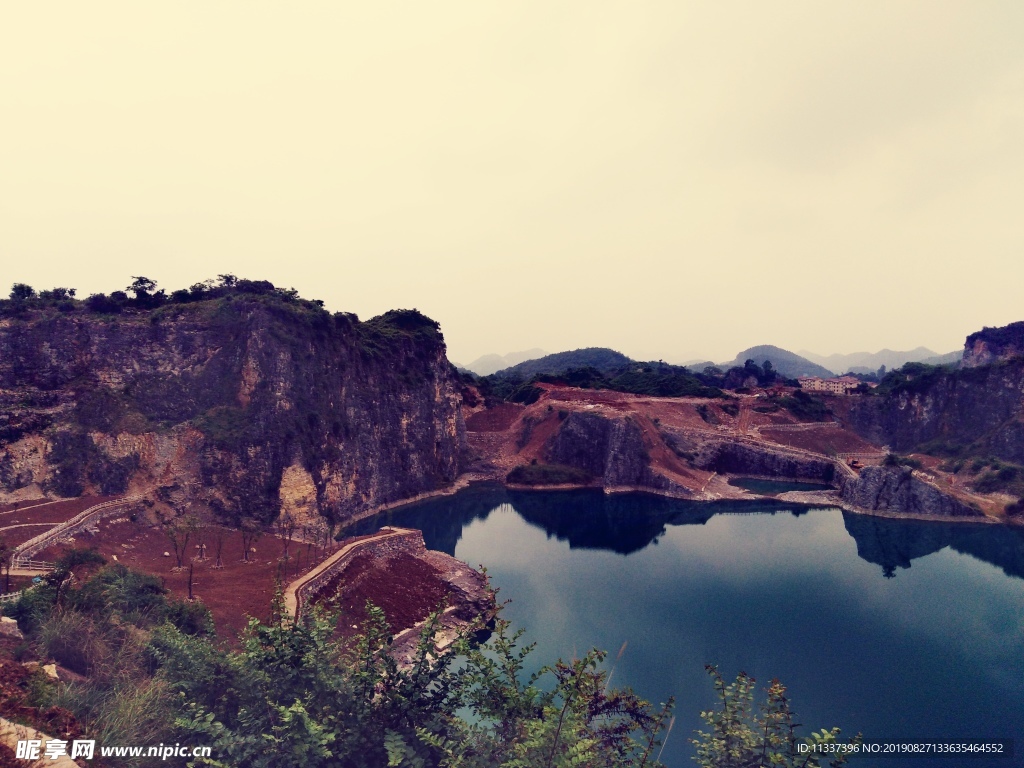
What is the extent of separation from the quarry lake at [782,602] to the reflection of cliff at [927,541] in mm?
223

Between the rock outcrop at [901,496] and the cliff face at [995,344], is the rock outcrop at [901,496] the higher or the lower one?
the lower one

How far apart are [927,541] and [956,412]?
3824 centimetres

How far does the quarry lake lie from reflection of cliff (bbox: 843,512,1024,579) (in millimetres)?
223

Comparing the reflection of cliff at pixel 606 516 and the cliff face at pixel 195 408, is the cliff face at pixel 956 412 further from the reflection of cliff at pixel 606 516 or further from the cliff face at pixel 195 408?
the cliff face at pixel 195 408

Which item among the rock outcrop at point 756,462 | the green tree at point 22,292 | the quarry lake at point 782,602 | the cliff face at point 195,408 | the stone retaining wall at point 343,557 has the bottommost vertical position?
the quarry lake at point 782,602

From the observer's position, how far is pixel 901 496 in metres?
56.6

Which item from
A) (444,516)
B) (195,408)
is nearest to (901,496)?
(444,516)

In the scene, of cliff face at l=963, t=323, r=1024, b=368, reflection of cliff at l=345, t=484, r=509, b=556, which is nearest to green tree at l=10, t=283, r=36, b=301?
reflection of cliff at l=345, t=484, r=509, b=556

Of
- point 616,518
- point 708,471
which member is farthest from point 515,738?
point 708,471

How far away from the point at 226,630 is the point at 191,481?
69.0 ft

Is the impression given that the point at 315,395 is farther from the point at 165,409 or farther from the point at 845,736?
the point at 845,736

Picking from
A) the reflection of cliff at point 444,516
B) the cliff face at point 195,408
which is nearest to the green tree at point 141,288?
the cliff face at point 195,408

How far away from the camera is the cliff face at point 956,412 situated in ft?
217

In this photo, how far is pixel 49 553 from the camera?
27.3 metres
